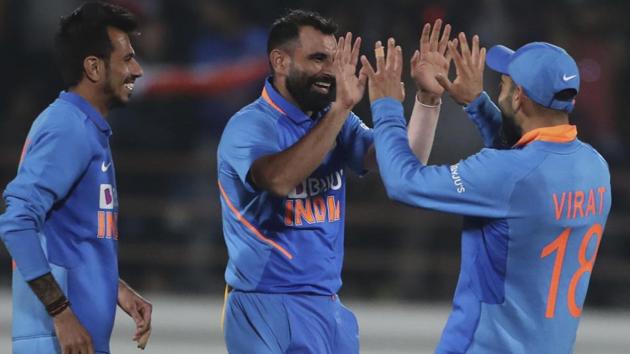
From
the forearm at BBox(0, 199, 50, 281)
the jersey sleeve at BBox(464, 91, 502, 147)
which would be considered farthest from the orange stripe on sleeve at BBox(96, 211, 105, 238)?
the jersey sleeve at BBox(464, 91, 502, 147)

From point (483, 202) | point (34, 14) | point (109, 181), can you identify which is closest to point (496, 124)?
point (483, 202)

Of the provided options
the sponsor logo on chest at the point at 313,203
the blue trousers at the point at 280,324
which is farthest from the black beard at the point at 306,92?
the blue trousers at the point at 280,324

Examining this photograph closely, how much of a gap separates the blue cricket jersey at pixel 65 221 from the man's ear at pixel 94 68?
0.32 ft

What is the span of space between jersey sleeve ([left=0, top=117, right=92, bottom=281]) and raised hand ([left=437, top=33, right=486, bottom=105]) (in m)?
1.30

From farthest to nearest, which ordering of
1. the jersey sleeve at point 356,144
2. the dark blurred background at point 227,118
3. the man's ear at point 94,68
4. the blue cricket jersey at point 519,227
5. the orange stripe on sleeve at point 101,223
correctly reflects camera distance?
the dark blurred background at point 227,118 → the jersey sleeve at point 356,144 → the man's ear at point 94,68 → the orange stripe on sleeve at point 101,223 → the blue cricket jersey at point 519,227

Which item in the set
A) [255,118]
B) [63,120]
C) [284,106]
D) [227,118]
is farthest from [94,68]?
[227,118]

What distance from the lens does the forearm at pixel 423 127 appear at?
4.59 m

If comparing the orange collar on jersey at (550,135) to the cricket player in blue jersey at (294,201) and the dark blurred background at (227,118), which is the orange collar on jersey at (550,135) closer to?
the cricket player in blue jersey at (294,201)

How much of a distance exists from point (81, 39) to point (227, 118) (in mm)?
5544

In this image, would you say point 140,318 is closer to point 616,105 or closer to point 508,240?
point 508,240

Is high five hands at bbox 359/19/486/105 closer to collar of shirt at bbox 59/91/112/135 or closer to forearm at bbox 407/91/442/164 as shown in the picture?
forearm at bbox 407/91/442/164

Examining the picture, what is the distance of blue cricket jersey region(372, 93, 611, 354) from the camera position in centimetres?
406

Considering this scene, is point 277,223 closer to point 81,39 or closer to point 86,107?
point 86,107

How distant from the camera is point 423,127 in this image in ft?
15.0
